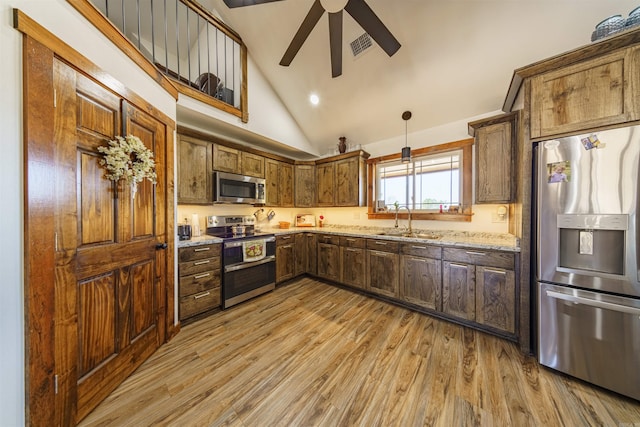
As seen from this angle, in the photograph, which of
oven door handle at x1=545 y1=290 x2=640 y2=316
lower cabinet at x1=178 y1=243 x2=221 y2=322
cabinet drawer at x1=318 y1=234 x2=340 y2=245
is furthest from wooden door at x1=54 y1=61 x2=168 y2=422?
oven door handle at x1=545 y1=290 x2=640 y2=316

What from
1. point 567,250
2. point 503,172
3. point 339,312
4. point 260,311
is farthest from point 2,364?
point 503,172

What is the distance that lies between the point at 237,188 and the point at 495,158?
330cm

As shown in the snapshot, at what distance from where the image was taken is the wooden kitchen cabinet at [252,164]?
131 inches

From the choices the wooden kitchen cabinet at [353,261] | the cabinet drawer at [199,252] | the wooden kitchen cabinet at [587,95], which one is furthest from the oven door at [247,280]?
the wooden kitchen cabinet at [587,95]

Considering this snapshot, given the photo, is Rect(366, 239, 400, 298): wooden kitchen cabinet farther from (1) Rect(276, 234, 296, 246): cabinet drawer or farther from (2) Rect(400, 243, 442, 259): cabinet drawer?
(1) Rect(276, 234, 296, 246): cabinet drawer

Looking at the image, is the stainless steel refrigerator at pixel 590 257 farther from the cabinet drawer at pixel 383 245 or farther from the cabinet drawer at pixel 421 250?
the cabinet drawer at pixel 383 245

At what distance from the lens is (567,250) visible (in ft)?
5.27

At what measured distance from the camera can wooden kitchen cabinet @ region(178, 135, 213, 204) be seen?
2678 mm

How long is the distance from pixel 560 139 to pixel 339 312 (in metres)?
2.59

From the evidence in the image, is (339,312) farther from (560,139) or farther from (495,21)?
(495,21)

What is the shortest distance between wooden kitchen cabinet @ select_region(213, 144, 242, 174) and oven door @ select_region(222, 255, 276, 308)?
1.41 m

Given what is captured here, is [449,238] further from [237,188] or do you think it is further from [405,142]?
[237,188]

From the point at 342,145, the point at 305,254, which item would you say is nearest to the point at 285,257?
the point at 305,254

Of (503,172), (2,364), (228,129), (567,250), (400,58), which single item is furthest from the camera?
(228,129)
